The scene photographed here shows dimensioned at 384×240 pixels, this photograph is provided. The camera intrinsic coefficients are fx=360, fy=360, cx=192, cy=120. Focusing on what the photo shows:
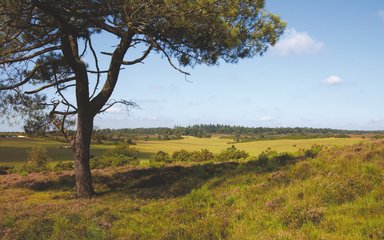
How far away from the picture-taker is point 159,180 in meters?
18.0

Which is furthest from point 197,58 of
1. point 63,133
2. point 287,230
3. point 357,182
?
point 287,230

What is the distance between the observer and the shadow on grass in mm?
14820

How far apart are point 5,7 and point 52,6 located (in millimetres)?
1616

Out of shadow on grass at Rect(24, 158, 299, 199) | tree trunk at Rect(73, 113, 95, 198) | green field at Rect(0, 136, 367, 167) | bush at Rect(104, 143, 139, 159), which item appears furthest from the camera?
green field at Rect(0, 136, 367, 167)

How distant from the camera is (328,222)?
7449mm

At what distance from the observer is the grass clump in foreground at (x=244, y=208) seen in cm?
764

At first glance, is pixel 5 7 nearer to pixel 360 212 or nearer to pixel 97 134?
pixel 97 134

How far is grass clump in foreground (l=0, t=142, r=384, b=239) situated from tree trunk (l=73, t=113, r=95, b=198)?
115 centimetres

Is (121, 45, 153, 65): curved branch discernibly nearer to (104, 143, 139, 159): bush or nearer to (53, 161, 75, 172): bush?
(53, 161, 75, 172): bush

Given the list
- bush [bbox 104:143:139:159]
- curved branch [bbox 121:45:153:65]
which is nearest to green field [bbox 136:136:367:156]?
bush [bbox 104:143:139:159]

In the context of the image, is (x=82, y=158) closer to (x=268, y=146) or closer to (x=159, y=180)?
(x=159, y=180)

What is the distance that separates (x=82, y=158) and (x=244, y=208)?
8.94 meters

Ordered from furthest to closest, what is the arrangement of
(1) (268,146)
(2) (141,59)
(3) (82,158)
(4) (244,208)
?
(1) (268,146) → (2) (141,59) → (3) (82,158) → (4) (244,208)

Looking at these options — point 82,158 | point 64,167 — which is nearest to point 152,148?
point 64,167
